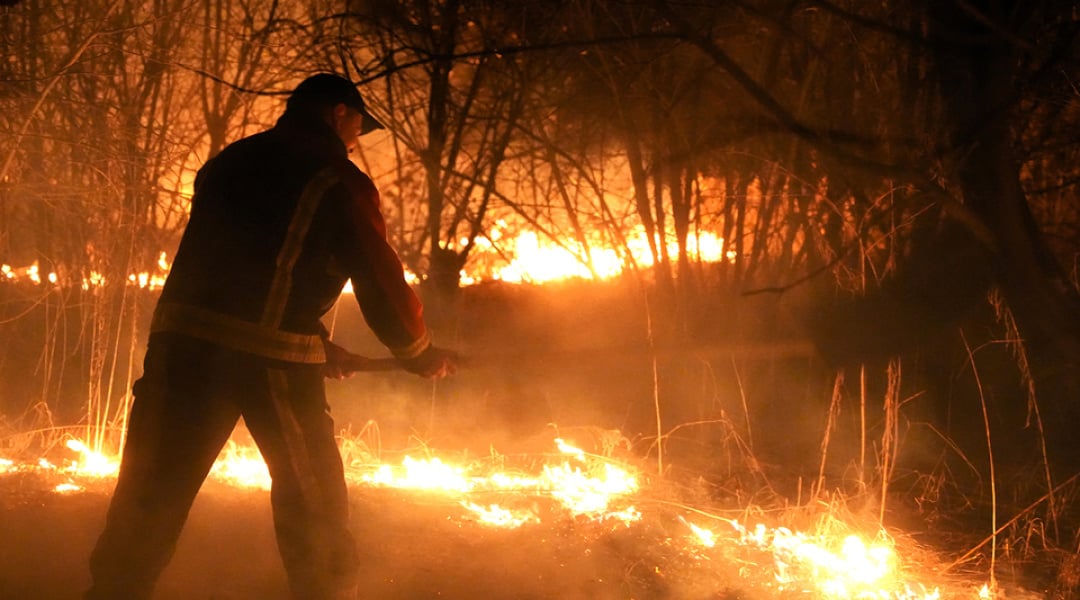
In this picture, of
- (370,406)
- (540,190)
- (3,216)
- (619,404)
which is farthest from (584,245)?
(3,216)

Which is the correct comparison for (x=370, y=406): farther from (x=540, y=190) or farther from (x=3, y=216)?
(x=3, y=216)

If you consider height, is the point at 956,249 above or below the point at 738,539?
above

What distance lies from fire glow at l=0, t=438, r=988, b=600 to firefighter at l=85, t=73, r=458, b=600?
1.52m

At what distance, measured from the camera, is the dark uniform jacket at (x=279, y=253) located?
2.90 metres

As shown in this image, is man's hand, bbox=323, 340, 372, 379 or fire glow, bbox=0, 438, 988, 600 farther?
fire glow, bbox=0, 438, 988, 600

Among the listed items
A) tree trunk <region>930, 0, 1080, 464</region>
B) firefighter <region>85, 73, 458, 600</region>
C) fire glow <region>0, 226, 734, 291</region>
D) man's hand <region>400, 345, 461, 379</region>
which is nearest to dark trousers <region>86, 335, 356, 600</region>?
firefighter <region>85, 73, 458, 600</region>

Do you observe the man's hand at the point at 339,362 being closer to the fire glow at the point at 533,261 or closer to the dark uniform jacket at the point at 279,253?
the dark uniform jacket at the point at 279,253

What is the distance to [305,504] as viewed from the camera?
299cm

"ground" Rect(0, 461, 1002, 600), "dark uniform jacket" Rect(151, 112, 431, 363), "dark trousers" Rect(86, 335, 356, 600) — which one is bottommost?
"ground" Rect(0, 461, 1002, 600)

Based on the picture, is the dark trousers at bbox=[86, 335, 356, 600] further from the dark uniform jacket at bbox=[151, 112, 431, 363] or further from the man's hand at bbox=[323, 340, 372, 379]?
the man's hand at bbox=[323, 340, 372, 379]

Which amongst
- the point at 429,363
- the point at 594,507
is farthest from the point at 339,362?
the point at 594,507

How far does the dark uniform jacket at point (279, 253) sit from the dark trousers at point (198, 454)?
0.29 feet

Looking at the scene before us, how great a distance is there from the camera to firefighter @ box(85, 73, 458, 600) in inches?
114

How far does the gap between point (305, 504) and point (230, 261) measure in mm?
804
